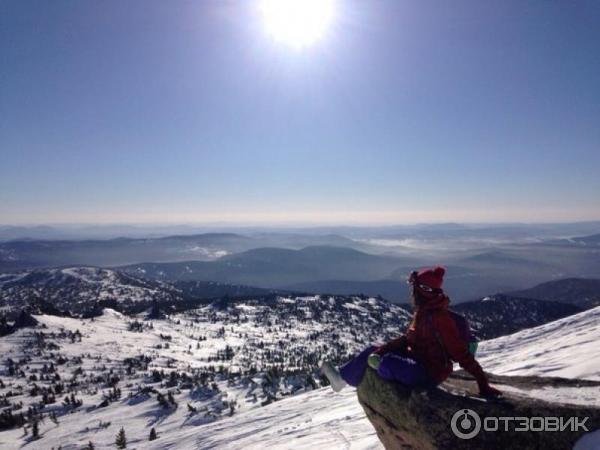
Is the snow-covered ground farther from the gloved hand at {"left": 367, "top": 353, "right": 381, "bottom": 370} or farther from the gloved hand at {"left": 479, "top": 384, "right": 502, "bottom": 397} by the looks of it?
the gloved hand at {"left": 367, "top": 353, "right": 381, "bottom": 370}

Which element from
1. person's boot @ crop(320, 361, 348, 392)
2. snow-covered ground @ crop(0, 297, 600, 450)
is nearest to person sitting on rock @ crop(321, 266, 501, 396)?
person's boot @ crop(320, 361, 348, 392)

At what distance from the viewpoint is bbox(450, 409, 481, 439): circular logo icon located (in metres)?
5.90

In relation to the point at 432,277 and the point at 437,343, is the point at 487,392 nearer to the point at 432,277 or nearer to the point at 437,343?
the point at 437,343

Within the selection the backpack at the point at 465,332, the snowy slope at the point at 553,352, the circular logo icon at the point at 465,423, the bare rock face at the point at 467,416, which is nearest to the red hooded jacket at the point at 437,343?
the backpack at the point at 465,332

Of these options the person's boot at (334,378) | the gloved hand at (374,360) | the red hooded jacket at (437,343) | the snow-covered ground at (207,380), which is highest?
the red hooded jacket at (437,343)

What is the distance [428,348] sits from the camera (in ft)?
23.0

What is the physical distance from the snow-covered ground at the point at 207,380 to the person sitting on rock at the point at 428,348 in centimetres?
161

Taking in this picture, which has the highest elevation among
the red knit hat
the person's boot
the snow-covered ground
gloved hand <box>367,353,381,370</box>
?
the red knit hat

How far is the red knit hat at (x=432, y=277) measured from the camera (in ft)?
23.5

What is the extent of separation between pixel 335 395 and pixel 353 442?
37.0 ft

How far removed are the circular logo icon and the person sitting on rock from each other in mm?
696

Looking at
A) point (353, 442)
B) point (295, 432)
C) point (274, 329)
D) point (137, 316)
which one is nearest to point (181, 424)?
point (295, 432)

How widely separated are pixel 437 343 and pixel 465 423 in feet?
4.52

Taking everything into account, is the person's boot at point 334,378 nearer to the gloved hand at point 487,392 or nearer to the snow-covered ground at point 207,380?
the gloved hand at point 487,392
